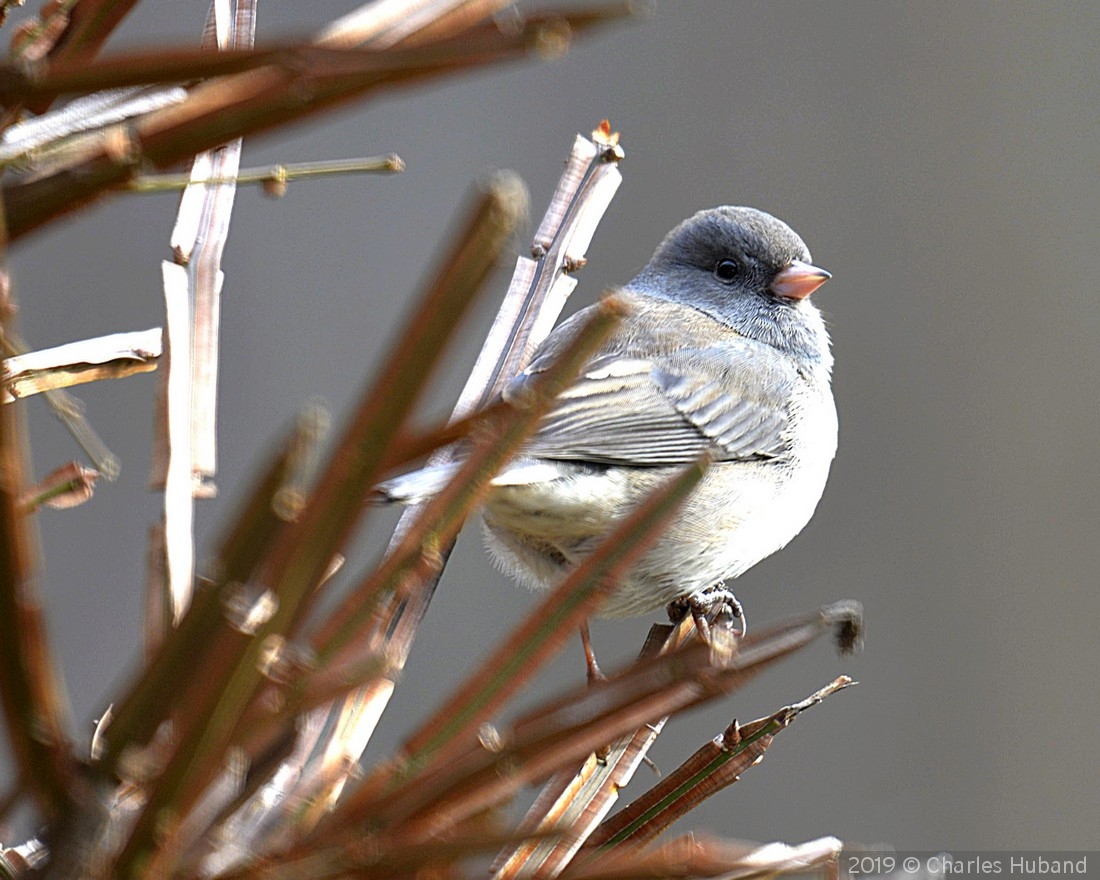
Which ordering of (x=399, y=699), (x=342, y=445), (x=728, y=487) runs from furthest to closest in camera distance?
(x=399, y=699), (x=728, y=487), (x=342, y=445)

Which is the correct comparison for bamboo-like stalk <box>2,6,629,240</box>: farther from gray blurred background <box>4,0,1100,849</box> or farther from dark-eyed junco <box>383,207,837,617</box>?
gray blurred background <box>4,0,1100,849</box>

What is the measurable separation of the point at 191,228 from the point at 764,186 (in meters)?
3.15

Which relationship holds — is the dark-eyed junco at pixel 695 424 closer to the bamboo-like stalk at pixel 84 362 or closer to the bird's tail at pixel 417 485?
the bird's tail at pixel 417 485

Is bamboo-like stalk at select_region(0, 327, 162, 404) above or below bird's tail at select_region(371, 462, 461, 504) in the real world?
above

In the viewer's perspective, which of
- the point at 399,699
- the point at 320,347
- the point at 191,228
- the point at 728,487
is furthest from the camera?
the point at 320,347

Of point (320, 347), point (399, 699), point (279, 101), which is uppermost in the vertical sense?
point (279, 101)

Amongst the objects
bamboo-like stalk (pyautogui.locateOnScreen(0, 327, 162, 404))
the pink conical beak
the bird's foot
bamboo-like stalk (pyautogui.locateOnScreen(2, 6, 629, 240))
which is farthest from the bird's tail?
the pink conical beak

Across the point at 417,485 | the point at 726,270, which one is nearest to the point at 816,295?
the point at 726,270

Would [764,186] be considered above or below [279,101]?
below

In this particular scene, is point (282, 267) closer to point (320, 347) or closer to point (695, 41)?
point (320, 347)

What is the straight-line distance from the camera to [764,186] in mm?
3656

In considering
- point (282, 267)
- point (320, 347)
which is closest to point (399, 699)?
point (320, 347)

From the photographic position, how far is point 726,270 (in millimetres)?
2129

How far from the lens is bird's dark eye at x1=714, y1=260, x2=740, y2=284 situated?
2123 mm
